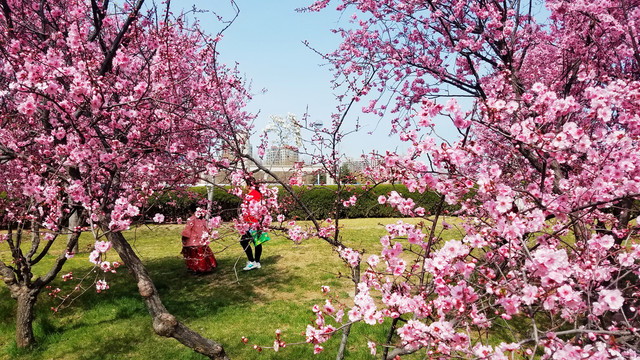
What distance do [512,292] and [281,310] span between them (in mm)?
4506

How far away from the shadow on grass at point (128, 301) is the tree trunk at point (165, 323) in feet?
5.83

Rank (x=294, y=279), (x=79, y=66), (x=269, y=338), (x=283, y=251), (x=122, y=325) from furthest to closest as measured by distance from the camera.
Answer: (x=283, y=251), (x=294, y=279), (x=122, y=325), (x=269, y=338), (x=79, y=66)

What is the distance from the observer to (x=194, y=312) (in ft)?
19.0

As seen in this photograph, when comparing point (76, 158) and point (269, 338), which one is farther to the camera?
point (269, 338)

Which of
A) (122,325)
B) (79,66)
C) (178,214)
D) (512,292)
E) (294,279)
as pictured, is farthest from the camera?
(178,214)

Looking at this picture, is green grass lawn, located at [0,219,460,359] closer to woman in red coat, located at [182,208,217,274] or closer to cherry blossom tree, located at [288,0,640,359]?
woman in red coat, located at [182,208,217,274]

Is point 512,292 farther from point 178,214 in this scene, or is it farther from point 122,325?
point 178,214

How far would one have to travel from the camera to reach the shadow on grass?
4.88 metres

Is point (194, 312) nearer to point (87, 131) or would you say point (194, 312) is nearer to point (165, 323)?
point (165, 323)

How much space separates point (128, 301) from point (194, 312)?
1.25m

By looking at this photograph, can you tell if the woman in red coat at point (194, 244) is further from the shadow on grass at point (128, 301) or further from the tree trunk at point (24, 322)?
the tree trunk at point (24, 322)

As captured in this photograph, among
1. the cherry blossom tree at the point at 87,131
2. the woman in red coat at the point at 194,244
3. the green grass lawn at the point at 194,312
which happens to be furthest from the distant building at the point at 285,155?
the woman in red coat at the point at 194,244

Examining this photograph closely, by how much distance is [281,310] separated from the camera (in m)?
5.78

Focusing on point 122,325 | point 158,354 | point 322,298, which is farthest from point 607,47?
point 122,325
